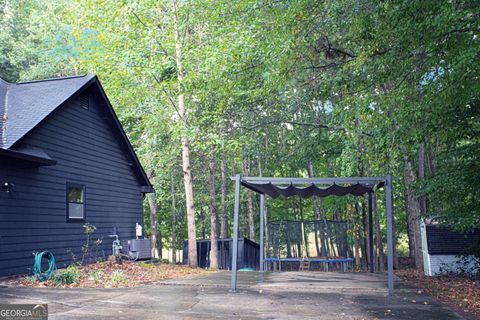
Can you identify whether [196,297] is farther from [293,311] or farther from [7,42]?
[7,42]

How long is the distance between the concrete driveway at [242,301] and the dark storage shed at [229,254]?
8047mm

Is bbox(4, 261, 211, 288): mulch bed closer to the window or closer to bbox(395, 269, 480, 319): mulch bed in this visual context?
the window

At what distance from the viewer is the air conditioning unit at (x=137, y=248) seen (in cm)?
1490

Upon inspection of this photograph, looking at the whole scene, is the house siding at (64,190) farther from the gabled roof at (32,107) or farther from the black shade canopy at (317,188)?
the black shade canopy at (317,188)

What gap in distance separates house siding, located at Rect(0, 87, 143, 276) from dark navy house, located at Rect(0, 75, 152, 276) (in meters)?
0.02

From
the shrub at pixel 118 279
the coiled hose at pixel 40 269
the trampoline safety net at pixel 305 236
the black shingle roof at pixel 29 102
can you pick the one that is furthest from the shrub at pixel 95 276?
the trampoline safety net at pixel 305 236

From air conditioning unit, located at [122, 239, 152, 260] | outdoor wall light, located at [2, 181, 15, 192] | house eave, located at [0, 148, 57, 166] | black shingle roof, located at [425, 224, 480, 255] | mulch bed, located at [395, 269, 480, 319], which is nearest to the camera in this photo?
mulch bed, located at [395, 269, 480, 319]

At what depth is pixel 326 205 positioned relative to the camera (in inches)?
834

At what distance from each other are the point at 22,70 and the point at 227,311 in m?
23.9

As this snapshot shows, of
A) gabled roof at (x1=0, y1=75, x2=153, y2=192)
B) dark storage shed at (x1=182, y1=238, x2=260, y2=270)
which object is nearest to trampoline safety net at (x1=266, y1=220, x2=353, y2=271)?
dark storage shed at (x1=182, y1=238, x2=260, y2=270)

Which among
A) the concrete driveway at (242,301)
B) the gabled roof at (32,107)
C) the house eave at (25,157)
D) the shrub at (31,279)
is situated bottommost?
the concrete driveway at (242,301)

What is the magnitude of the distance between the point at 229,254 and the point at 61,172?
860 cm

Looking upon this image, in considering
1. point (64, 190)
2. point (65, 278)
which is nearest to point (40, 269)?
point (65, 278)

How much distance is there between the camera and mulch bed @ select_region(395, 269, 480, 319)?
7.70m
